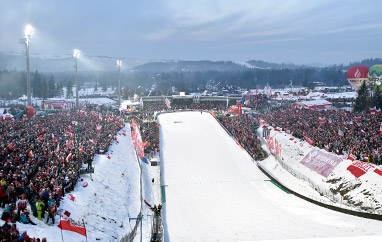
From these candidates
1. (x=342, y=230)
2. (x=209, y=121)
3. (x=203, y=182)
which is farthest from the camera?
(x=209, y=121)

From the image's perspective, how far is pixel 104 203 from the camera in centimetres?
1920

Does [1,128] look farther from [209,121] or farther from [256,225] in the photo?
[209,121]

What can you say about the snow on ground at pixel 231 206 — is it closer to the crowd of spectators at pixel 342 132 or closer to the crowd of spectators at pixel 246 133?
the crowd of spectators at pixel 246 133

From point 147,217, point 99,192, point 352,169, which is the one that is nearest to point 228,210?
point 147,217

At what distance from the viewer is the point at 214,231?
18.2m

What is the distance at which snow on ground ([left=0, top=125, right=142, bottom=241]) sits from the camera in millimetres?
13291

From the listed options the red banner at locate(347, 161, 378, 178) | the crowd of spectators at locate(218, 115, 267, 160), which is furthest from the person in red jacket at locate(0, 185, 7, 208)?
the crowd of spectators at locate(218, 115, 267, 160)

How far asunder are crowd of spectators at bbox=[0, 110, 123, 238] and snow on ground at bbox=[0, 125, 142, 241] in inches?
26.5

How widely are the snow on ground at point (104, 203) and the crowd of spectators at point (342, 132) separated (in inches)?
681

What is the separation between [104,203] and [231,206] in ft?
27.5

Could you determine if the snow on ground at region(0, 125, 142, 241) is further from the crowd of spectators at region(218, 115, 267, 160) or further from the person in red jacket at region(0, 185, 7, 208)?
the crowd of spectators at region(218, 115, 267, 160)

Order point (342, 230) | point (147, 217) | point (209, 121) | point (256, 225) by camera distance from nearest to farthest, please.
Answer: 1. point (342, 230)
2. point (256, 225)
3. point (147, 217)
4. point (209, 121)

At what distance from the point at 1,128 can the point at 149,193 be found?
14652 millimetres

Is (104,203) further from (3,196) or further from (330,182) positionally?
A: (330,182)
